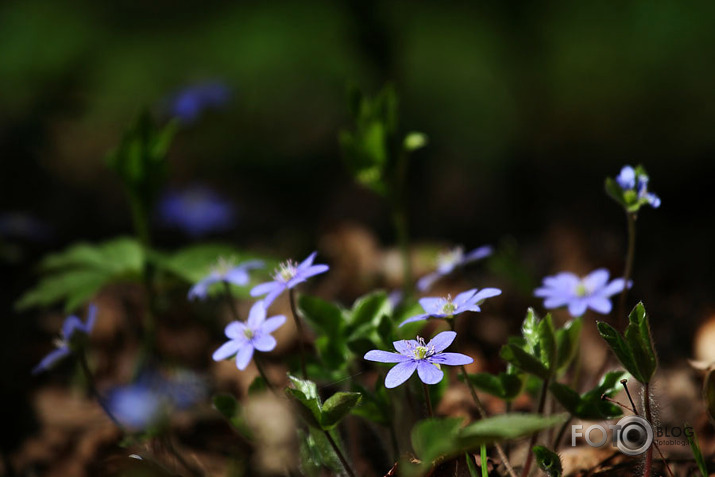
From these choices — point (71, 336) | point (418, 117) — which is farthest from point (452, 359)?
point (418, 117)

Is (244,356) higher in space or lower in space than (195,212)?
higher

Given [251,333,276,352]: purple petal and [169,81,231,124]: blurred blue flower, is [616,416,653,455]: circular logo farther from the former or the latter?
[169,81,231,124]: blurred blue flower

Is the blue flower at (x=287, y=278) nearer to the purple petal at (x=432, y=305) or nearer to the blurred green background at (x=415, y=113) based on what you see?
the purple petal at (x=432, y=305)

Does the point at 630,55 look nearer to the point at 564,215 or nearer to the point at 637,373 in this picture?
the point at 564,215

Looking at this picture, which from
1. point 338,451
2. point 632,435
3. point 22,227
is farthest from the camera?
point 22,227

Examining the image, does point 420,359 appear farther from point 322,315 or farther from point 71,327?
point 71,327

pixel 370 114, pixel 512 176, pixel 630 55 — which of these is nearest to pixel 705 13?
pixel 630 55

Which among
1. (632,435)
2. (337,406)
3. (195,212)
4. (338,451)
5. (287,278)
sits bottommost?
(195,212)
